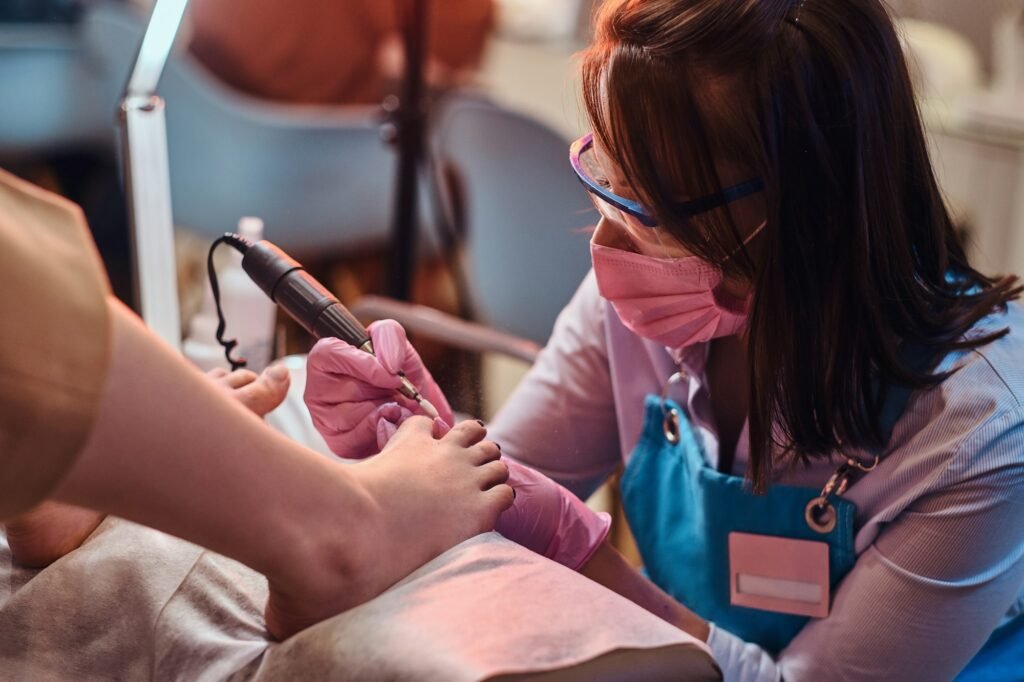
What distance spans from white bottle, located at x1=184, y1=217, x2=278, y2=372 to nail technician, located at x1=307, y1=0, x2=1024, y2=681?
28cm

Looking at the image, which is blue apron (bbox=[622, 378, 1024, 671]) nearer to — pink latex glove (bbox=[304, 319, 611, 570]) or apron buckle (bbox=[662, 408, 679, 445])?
apron buckle (bbox=[662, 408, 679, 445])

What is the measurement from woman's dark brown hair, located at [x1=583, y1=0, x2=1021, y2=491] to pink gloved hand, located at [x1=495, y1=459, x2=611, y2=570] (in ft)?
0.68

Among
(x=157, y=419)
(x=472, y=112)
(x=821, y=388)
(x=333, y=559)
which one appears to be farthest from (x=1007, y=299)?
(x=472, y=112)

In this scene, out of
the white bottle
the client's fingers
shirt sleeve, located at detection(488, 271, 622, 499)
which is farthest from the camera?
shirt sleeve, located at detection(488, 271, 622, 499)

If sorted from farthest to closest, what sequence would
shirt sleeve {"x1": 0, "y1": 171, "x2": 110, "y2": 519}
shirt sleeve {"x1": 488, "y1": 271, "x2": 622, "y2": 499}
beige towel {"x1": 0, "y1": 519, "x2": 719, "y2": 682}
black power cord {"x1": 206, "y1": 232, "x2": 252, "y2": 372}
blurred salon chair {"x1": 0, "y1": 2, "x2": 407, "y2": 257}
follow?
blurred salon chair {"x1": 0, "y1": 2, "x2": 407, "y2": 257}
shirt sleeve {"x1": 488, "y1": 271, "x2": 622, "y2": 499}
black power cord {"x1": 206, "y1": 232, "x2": 252, "y2": 372}
beige towel {"x1": 0, "y1": 519, "x2": 719, "y2": 682}
shirt sleeve {"x1": 0, "y1": 171, "x2": 110, "y2": 519}

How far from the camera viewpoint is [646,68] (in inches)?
37.4

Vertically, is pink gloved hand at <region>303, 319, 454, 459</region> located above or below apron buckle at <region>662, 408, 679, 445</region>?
above

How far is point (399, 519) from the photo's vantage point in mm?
727

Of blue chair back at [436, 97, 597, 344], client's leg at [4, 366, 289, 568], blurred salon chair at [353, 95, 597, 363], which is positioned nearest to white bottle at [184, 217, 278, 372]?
client's leg at [4, 366, 289, 568]

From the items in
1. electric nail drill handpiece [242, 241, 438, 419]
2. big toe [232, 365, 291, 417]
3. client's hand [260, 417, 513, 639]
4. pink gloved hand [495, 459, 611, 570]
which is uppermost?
electric nail drill handpiece [242, 241, 438, 419]

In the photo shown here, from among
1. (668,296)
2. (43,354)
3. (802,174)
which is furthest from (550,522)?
(43,354)

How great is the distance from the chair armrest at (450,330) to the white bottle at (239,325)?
0.84ft

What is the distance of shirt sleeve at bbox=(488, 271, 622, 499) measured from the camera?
130cm

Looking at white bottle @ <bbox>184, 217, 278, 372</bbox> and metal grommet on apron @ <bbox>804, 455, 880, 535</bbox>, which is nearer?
metal grommet on apron @ <bbox>804, 455, 880, 535</bbox>
